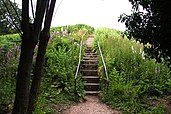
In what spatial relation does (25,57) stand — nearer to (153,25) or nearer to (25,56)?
(25,56)

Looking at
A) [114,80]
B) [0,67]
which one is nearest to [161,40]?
[0,67]

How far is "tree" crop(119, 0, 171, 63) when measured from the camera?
3601 mm

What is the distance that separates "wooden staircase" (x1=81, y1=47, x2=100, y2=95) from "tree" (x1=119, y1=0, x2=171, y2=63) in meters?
4.96

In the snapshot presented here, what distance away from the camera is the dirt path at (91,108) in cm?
697

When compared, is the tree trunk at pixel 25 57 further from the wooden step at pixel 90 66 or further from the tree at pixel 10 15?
the wooden step at pixel 90 66

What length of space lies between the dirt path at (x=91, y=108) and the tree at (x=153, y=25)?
125 inches

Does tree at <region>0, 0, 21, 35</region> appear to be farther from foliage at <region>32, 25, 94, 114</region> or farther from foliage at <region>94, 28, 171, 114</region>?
foliage at <region>94, 28, 171, 114</region>

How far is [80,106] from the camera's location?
7.56 metres

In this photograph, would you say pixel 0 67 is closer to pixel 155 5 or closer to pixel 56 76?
pixel 56 76

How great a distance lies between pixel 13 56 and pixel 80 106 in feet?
8.41

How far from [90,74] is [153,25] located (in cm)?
661

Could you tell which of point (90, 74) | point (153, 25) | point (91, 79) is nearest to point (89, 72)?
point (90, 74)

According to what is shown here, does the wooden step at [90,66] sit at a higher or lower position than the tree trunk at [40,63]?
lower

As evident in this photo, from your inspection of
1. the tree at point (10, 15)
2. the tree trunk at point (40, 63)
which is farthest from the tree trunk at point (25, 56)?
the tree trunk at point (40, 63)
